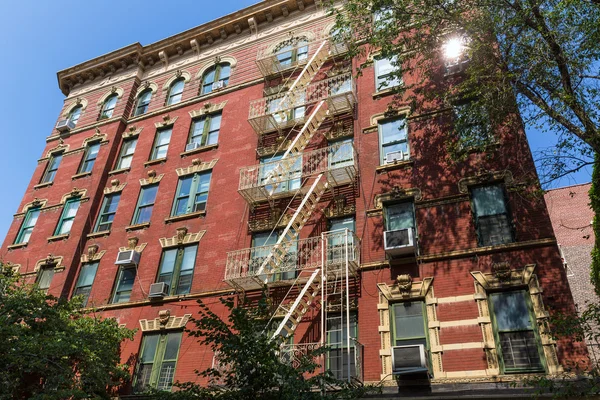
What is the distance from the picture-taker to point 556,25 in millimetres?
12695

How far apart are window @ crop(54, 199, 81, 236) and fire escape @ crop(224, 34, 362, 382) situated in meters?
9.05

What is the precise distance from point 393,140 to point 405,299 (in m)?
5.99

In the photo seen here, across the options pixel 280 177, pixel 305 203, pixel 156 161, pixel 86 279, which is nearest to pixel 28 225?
pixel 86 279

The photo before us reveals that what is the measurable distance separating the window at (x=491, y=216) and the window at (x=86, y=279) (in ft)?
48.8

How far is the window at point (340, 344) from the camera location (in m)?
13.3

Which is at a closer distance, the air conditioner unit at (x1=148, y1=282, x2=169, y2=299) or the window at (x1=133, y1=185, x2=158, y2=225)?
the air conditioner unit at (x1=148, y1=282, x2=169, y2=299)

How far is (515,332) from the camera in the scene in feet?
39.2

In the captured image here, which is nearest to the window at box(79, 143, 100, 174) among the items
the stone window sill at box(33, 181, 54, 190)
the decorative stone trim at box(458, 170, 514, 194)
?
the stone window sill at box(33, 181, 54, 190)

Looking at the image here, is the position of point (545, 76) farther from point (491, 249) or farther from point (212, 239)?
point (212, 239)

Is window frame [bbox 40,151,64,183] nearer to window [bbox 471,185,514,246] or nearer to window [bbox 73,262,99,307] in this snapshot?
window [bbox 73,262,99,307]

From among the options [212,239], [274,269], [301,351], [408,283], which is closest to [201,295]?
[212,239]

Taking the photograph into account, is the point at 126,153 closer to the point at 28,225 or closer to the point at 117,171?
the point at 117,171

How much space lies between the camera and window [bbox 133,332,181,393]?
1556 cm

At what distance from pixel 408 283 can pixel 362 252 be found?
6.24ft
